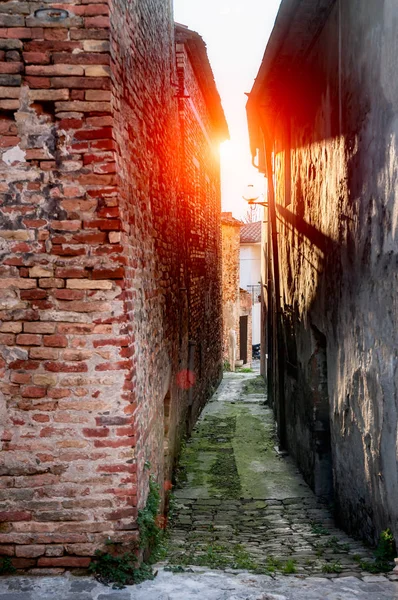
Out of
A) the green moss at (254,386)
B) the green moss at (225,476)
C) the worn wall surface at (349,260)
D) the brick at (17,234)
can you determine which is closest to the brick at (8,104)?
the brick at (17,234)

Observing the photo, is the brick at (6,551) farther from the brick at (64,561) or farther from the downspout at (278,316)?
the downspout at (278,316)

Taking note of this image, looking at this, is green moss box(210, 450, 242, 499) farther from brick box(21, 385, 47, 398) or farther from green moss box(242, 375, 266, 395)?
green moss box(242, 375, 266, 395)

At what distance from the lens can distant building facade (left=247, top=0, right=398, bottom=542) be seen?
372 centimetres

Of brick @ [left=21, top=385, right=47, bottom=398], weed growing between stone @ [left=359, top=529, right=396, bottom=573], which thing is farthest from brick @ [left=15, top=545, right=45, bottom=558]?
Answer: weed growing between stone @ [left=359, top=529, right=396, bottom=573]

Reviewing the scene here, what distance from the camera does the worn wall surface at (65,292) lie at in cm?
326

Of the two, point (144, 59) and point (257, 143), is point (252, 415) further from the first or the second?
point (144, 59)

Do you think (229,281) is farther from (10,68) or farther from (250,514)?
(10,68)

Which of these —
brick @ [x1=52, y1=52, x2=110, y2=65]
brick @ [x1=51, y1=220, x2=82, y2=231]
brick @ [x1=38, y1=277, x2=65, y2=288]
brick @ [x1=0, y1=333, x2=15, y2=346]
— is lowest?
brick @ [x1=0, y1=333, x2=15, y2=346]

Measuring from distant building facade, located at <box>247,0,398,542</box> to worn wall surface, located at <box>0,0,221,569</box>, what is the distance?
1790 mm

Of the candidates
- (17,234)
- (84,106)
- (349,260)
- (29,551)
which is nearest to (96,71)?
(84,106)

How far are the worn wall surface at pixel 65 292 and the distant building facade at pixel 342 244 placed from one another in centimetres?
179

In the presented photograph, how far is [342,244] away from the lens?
496cm

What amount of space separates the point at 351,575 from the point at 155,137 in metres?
4.14

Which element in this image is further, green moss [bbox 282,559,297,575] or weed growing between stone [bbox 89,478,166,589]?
green moss [bbox 282,559,297,575]
